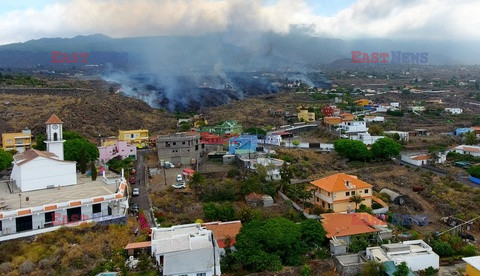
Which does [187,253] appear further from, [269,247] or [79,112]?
[79,112]

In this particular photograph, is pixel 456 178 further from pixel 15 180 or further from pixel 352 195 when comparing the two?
pixel 15 180

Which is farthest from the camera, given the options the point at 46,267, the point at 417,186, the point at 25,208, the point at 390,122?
the point at 390,122

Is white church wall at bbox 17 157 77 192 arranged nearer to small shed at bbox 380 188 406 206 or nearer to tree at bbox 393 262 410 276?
tree at bbox 393 262 410 276

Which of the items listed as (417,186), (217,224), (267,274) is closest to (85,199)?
(217,224)

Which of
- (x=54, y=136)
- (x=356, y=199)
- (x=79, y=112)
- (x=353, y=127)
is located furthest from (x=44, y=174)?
(x=353, y=127)

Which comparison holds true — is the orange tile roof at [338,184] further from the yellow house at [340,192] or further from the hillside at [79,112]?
the hillside at [79,112]

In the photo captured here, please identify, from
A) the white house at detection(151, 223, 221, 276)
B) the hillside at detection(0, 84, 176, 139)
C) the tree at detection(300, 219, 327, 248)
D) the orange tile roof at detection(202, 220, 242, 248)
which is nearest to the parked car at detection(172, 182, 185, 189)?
the orange tile roof at detection(202, 220, 242, 248)
